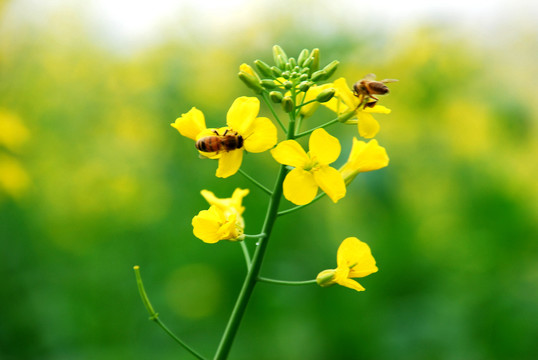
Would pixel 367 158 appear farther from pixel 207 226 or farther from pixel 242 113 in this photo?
pixel 207 226

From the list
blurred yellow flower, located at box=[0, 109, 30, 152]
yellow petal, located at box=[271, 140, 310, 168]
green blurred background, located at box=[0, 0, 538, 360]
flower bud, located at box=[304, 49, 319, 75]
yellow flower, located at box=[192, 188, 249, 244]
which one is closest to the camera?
yellow petal, located at box=[271, 140, 310, 168]

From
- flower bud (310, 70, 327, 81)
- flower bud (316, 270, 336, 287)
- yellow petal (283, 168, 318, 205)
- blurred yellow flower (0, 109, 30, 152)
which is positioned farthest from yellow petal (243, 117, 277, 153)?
blurred yellow flower (0, 109, 30, 152)

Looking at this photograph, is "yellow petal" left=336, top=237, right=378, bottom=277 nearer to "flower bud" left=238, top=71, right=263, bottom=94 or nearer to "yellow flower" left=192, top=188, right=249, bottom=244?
"yellow flower" left=192, top=188, right=249, bottom=244

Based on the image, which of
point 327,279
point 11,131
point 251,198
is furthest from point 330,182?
point 11,131

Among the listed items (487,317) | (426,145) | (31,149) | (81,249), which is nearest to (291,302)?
(487,317)

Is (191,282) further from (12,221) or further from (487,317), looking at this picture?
(487,317)

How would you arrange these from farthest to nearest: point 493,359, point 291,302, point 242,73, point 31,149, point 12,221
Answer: point 31,149, point 12,221, point 291,302, point 493,359, point 242,73
